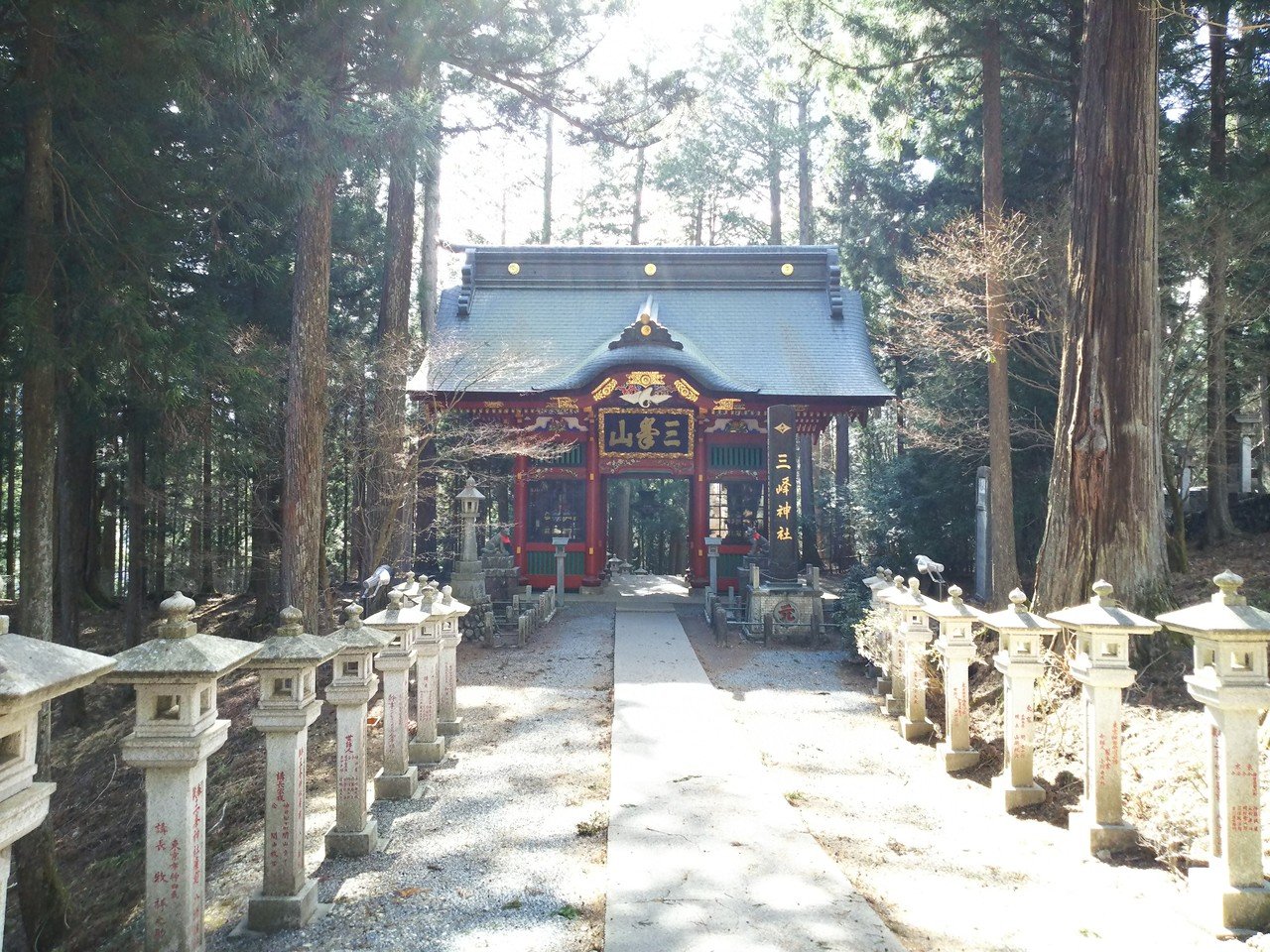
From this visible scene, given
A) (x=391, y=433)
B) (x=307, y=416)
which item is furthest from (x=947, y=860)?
(x=391, y=433)

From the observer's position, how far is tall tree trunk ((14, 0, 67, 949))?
5.93 m

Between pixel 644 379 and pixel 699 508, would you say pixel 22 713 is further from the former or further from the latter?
pixel 699 508

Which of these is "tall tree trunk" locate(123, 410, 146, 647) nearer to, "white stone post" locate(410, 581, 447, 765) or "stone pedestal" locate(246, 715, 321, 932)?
"white stone post" locate(410, 581, 447, 765)

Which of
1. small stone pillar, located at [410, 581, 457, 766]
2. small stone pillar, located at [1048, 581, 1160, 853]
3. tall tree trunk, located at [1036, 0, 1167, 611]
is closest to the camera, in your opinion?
small stone pillar, located at [1048, 581, 1160, 853]

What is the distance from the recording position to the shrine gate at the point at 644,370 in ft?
44.9

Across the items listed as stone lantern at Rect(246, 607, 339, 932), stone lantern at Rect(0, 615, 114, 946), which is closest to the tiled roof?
stone lantern at Rect(246, 607, 339, 932)

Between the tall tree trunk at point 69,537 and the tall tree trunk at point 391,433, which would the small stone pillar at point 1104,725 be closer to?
the tall tree trunk at point 391,433

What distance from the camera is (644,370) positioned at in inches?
527

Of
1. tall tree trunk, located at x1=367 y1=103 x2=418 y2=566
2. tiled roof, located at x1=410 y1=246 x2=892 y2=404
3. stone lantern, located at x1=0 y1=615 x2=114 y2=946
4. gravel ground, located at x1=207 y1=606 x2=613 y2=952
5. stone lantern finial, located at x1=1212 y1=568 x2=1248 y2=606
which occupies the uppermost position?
tiled roof, located at x1=410 y1=246 x2=892 y2=404

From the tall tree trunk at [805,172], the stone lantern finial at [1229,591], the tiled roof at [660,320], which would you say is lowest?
the stone lantern finial at [1229,591]

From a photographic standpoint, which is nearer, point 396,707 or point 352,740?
point 352,740

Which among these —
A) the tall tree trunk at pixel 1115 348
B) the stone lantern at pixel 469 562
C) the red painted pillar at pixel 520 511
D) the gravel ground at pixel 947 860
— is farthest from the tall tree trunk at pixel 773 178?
the gravel ground at pixel 947 860

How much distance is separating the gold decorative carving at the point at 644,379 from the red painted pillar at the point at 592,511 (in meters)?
1.34

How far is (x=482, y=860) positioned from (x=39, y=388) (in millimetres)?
5183
